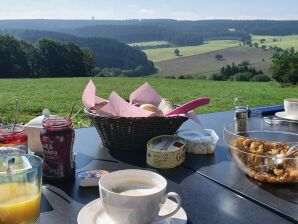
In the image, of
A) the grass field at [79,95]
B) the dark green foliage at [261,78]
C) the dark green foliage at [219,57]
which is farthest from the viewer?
the dark green foliage at [219,57]

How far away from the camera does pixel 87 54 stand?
19031mm

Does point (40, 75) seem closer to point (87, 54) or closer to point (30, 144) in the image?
point (87, 54)

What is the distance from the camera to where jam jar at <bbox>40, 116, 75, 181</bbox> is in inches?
37.5

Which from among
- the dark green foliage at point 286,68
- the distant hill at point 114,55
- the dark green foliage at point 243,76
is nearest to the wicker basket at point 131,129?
the dark green foliage at point 286,68

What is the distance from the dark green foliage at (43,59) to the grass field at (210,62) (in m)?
3.78

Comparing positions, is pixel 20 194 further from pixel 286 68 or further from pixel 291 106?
pixel 286 68

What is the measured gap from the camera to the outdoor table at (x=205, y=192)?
813 millimetres

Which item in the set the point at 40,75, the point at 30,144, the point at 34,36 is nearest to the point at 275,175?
the point at 30,144

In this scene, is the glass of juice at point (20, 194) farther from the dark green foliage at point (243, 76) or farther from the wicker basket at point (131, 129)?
the dark green foliage at point (243, 76)

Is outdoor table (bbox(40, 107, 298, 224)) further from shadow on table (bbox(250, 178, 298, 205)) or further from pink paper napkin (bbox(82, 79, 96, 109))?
pink paper napkin (bbox(82, 79, 96, 109))

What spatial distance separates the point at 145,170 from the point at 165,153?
0.24m

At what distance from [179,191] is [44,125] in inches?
14.0

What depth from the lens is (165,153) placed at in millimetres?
1076

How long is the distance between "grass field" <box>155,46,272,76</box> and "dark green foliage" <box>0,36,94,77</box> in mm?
3784
